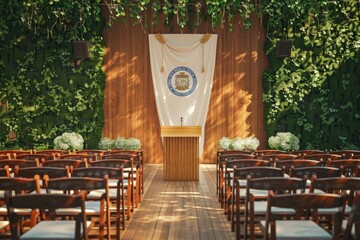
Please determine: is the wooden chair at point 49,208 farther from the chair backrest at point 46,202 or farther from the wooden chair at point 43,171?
the wooden chair at point 43,171

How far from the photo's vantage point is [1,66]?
13.8 m

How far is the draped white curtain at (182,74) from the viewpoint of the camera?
→ 45.5ft

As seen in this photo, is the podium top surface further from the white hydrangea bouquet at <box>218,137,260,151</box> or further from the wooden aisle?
the white hydrangea bouquet at <box>218,137,260,151</box>

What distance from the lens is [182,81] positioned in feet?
45.8

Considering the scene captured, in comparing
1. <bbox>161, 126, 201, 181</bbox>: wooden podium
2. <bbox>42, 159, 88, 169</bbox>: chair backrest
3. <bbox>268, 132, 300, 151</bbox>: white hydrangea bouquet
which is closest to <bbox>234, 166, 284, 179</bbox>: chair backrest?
<bbox>42, 159, 88, 169</bbox>: chair backrest

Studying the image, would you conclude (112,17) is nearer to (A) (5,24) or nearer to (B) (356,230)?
(A) (5,24)

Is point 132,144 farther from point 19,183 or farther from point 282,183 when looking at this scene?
point 282,183

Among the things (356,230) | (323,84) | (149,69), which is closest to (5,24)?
(149,69)

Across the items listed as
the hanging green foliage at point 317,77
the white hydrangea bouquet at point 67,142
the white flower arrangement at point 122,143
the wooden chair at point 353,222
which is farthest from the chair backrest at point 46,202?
the hanging green foliage at point 317,77

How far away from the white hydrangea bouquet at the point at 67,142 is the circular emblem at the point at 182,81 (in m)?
3.00

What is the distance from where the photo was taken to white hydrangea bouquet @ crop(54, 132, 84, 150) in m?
12.8

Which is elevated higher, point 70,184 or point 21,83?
point 21,83

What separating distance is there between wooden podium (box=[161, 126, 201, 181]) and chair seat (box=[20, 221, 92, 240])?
5.93 meters

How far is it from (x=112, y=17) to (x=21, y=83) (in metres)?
3.17
